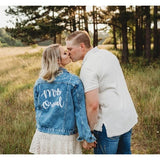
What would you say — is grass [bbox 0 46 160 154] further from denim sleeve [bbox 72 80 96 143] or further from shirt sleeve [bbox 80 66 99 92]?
shirt sleeve [bbox 80 66 99 92]

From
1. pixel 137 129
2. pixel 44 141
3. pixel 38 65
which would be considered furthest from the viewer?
pixel 38 65

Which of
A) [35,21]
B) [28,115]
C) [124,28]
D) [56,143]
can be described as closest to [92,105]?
[56,143]

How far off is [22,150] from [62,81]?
79.3 inches

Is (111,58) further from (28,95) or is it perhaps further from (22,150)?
(28,95)

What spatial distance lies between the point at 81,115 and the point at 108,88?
14.5 inches

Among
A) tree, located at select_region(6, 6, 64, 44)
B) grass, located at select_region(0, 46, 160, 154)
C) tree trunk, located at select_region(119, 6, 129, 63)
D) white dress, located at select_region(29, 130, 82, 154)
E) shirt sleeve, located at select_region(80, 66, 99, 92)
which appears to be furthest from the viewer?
tree trunk, located at select_region(119, 6, 129, 63)

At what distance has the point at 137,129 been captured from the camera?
4.02 meters

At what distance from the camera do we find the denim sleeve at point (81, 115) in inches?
75.7

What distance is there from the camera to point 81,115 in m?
1.97

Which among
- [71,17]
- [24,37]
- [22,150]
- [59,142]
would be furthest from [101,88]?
[24,37]

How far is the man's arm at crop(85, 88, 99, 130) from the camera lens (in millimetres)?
1876

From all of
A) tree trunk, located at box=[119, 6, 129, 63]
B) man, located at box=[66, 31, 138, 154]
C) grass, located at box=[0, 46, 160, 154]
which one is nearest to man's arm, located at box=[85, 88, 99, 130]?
man, located at box=[66, 31, 138, 154]

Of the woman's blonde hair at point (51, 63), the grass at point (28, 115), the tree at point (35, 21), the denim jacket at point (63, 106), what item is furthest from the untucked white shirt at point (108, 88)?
the tree at point (35, 21)

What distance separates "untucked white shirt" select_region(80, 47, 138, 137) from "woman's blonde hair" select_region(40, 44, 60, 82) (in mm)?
263
